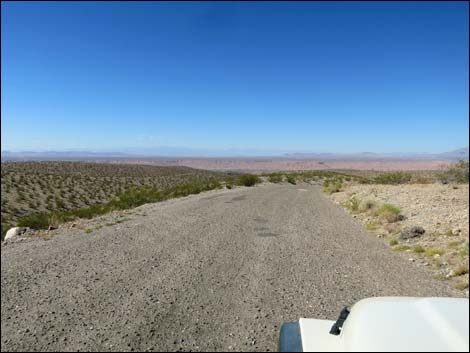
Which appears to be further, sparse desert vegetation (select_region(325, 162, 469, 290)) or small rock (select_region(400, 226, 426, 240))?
small rock (select_region(400, 226, 426, 240))

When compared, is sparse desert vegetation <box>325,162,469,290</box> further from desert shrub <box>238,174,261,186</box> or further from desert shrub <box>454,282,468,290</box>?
desert shrub <box>238,174,261,186</box>

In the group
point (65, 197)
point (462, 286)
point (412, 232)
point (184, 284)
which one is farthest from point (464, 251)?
point (65, 197)

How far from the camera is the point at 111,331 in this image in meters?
4.50

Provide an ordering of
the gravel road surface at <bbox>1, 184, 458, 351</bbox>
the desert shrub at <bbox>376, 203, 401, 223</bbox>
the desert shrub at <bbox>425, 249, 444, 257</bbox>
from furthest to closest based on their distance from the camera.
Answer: the desert shrub at <bbox>376, 203, 401, 223</bbox>
the desert shrub at <bbox>425, 249, 444, 257</bbox>
the gravel road surface at <bbox>1, 184, 458, 351</bbox>

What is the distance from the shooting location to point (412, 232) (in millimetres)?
10227

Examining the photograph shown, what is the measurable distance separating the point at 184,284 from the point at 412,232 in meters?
7.01

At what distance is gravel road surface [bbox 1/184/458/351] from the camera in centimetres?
445

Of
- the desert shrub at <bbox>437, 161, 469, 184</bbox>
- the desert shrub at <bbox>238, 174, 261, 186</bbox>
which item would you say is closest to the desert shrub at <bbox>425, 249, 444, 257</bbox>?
the desert shrub at <bbox>437, 161, 469, 184</bbox>

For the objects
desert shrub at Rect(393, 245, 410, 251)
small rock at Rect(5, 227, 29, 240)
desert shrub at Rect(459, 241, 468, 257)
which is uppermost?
desert shrub at Rect(459, 241, 468, 257)

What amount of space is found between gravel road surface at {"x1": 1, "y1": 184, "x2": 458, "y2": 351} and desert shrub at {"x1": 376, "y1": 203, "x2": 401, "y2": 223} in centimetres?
198

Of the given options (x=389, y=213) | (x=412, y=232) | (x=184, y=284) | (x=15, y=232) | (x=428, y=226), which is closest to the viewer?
(x=184, y=284)

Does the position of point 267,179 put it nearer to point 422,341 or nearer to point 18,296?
point 18,296

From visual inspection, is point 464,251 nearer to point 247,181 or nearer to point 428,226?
point 428,226

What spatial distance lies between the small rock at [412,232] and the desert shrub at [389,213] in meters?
2.01
